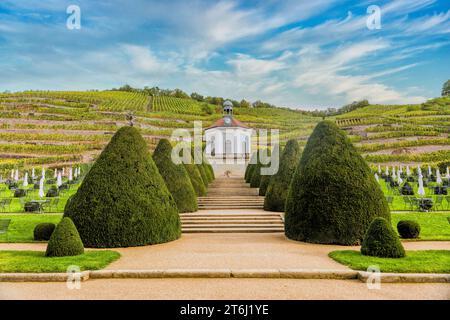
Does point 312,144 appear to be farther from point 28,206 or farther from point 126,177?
point 28,206

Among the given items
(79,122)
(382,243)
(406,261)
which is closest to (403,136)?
(79,122)

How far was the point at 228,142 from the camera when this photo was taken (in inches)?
2354

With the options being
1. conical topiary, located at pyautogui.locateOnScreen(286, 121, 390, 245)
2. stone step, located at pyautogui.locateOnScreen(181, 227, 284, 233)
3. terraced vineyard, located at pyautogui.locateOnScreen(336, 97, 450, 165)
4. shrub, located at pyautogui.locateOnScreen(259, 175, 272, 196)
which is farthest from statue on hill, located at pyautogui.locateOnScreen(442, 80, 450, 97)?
conical topiary, located at pyautogui.locateOnScreen(286, 121, 390, 245)

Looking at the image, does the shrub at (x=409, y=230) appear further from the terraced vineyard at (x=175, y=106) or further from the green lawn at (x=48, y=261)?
the terraced vineyard at (x=175, y=106)

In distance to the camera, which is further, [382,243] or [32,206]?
[32,206]

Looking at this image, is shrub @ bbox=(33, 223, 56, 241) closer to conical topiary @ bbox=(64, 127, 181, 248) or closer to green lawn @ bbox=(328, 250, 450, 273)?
conical topiary @ bbox=(64, 127, 181, 248)

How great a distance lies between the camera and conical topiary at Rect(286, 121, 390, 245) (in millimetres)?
12984

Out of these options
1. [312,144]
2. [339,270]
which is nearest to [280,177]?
[312,144]

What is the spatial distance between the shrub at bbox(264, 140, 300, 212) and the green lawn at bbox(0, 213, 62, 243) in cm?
923

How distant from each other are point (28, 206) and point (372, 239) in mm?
16788

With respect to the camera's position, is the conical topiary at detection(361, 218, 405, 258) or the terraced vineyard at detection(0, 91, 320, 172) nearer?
the conical topiary at detection(361, 218, 405, 258)

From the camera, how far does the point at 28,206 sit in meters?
21.2

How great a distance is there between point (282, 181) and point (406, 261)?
10.1 meters

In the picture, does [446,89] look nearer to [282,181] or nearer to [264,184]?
[264,184]
